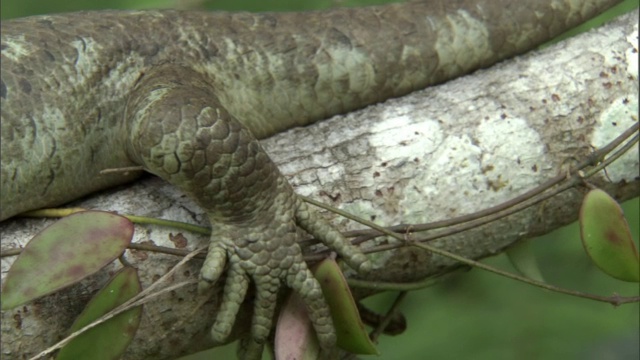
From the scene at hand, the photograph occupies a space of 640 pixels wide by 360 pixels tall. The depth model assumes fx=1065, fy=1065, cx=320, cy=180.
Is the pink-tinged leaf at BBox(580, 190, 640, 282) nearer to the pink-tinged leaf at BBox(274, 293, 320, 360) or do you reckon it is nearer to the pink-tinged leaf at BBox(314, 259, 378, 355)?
the pink-tinged leaf at BBox(314, 259, 378, 355)

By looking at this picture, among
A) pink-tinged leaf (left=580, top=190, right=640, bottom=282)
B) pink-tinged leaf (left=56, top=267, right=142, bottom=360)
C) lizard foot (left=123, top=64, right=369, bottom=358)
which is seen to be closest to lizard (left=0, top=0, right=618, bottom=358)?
lizard foot (left=123, top=64, right=369, bottom=358)

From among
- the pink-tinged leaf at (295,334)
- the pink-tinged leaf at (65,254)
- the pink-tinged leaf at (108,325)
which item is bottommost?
the pink-tinged leaf at (295,334)

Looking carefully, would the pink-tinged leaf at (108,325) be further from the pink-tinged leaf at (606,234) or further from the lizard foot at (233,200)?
the pink-tinged leaf at (606,234)

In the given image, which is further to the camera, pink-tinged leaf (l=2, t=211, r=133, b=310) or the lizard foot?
the lizard foot

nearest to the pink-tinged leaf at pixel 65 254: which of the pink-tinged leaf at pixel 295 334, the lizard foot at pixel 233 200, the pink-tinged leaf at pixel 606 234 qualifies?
the lizard foot at pixel 233 200

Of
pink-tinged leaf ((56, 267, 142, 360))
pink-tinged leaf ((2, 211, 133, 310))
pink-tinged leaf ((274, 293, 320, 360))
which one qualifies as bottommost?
pink-tinged leaf ((274, 293, 320, 360))

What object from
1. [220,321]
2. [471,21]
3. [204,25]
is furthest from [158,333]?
[471,21]

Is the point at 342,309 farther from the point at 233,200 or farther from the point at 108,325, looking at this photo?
the point at 108,325

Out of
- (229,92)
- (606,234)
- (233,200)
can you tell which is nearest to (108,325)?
(233,200)
